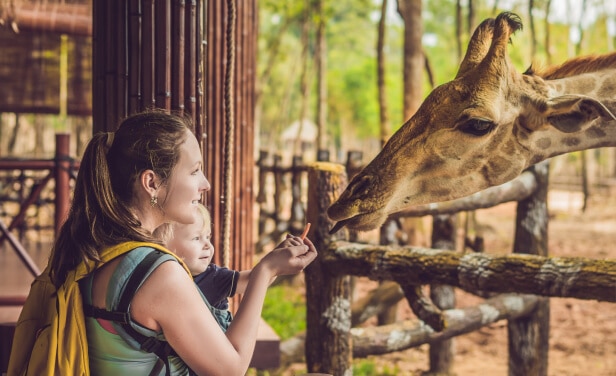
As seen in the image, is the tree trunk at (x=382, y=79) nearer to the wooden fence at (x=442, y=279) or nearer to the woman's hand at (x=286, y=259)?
the wooden fence at (x=442, y=279)

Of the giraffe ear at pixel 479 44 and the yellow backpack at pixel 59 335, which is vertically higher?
the giraffe ear at pixel 479 44

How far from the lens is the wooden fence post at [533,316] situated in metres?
4.16

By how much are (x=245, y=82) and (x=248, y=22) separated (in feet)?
1.07

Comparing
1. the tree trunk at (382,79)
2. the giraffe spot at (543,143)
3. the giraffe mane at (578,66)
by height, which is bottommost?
the giraffe spot at (543,143)

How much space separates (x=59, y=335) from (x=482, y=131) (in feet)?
4.91

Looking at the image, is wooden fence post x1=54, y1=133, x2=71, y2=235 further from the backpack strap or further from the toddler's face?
the backpack strap

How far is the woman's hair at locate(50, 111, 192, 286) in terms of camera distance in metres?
1.71

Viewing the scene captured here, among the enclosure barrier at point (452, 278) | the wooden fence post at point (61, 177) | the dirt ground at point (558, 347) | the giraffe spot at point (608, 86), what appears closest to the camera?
the giraffe spot at point (608, 86)

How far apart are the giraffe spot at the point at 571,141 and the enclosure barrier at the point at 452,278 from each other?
0.44 metres

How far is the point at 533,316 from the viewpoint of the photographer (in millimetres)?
4230

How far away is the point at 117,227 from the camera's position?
5.63ft

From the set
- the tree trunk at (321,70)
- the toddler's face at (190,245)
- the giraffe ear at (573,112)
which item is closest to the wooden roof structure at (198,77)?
the toddler's face at (190,245)

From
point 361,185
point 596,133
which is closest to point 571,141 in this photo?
point 596,133

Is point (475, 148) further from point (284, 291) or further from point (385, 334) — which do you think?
point (284, 291)
